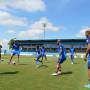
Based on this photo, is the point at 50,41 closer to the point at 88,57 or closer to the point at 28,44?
the point at 28,44

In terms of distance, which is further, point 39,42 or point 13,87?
point 39,42

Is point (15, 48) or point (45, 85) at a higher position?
point (15, 48)

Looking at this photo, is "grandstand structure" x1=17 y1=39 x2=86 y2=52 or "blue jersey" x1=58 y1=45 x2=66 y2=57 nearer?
"blue jersey" x1=58 y1=45 x2=66 y2=57

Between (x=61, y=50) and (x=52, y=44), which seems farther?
(x=52, y=44)

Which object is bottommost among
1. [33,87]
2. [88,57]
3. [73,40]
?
[33,87]

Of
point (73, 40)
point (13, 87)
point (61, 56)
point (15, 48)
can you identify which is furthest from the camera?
point (73, 40)

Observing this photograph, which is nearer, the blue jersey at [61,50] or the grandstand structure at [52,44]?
the blue jersey at [61,50]

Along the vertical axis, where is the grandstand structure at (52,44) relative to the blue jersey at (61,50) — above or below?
above

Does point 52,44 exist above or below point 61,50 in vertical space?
above

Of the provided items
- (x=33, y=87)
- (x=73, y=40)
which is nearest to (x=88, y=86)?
(x=33, y=87)

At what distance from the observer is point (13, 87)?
1245 centimetres

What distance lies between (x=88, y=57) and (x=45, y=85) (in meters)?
2.15

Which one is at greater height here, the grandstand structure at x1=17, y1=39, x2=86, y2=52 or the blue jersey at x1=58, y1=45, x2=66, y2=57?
the grandstand structure at x1=17, y1=39, x2=86, y2=52

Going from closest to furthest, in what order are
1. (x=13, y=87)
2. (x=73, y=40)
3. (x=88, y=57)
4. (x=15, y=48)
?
(x=13, y=87) → (x=88, y=57) → (x=15, y=48) → (x=73, y=40)
